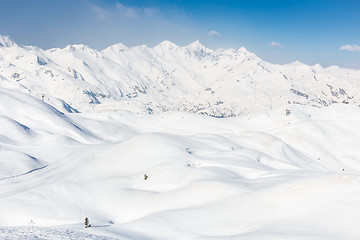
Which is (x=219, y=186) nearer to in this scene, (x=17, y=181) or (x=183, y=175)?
(x=183, y=175)

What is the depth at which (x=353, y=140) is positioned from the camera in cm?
12650

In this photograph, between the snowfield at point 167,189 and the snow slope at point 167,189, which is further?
the snow slope at point 167,189

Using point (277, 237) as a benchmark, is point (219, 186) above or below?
above

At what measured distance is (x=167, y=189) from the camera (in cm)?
4778

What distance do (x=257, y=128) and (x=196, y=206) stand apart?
128 metres

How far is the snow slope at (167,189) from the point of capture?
29000mm

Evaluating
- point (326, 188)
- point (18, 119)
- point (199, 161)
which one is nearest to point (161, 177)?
point (199, 161)

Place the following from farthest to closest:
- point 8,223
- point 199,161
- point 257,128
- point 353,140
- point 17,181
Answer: point 257,128
point 353,140
point 199,161
point 17,181
point 8,223

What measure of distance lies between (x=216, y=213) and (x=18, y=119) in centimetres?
10416

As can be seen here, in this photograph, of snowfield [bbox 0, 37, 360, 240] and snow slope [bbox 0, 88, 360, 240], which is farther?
snow slope [bbox 0, 88, 360, 240]

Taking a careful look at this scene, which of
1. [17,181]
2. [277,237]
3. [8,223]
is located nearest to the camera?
[277,237]

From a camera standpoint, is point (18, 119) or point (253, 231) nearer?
point (253, 231)

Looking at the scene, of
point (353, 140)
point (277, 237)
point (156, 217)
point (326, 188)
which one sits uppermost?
point (353, 140)

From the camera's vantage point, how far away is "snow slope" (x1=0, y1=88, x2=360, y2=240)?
29.0m
